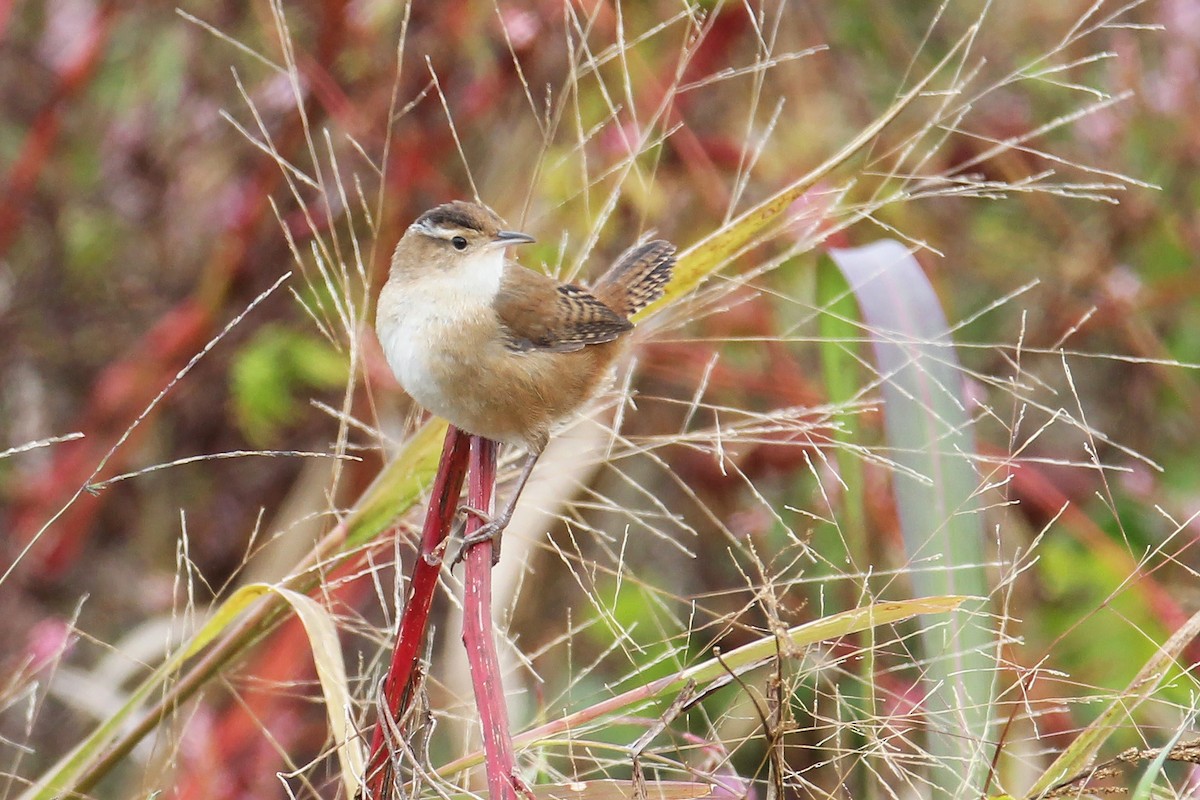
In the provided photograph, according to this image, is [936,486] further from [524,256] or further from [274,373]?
[274,373]

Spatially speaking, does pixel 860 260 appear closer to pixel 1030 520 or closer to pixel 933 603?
pixel 933 603

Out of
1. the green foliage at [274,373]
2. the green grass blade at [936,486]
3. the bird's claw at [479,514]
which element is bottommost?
the green foliage at [274,373]

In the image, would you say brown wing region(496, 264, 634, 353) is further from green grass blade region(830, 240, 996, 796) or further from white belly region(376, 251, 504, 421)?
green grass blade region(830, 240, 996, 796)

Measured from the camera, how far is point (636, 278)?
2.54 meters

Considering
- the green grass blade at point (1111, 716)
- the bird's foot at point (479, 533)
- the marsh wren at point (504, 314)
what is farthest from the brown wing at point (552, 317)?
the green grass blade at point (1111, 716)

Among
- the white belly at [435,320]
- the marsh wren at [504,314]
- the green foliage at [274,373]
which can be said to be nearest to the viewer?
the white belly at [435,320]

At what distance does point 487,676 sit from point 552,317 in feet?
4.36

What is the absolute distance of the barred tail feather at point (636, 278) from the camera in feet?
7.75

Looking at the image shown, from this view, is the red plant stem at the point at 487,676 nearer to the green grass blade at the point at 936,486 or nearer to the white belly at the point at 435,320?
the green grass blade at the point at 936,486

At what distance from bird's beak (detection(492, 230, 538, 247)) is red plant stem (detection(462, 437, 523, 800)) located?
3.43ft

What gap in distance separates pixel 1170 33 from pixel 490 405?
3.48m

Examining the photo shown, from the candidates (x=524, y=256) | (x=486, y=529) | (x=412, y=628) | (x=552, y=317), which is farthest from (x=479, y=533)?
(x=524, y=256)

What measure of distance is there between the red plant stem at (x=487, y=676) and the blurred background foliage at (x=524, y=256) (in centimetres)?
232

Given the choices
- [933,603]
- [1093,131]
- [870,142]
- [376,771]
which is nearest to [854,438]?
[870,142]
